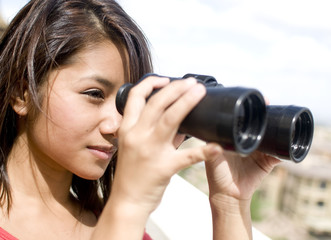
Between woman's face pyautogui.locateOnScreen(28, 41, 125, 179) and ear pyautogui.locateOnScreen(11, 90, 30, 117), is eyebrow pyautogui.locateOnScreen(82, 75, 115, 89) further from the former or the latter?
ear pyautogui.locateOnScreen(11, 90, 30, 117)

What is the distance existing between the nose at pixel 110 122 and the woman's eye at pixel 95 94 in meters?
0.03

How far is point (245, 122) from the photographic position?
2.01 ft

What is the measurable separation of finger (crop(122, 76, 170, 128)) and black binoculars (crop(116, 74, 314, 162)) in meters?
0.07

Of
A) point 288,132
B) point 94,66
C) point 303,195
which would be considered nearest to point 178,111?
point 288,132

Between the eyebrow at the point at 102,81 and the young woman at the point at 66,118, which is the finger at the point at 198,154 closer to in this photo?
the young woman at the point at 66,118

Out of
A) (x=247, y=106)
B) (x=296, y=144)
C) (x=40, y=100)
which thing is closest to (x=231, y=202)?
(x=296, y=144)

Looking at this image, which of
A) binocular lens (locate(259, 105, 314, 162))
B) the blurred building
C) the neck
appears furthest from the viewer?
the blurred building

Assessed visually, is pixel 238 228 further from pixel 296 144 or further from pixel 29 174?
pixel 29 174

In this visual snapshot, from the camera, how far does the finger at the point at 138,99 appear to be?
0.59 m

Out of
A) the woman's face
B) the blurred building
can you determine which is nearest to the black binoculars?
the woman's face

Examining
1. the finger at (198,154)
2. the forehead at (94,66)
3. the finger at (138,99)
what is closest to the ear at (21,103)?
the forehead at (94,66)

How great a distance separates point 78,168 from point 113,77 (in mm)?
226

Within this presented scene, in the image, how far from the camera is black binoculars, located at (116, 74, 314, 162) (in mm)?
515

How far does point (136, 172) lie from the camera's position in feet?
1.86
